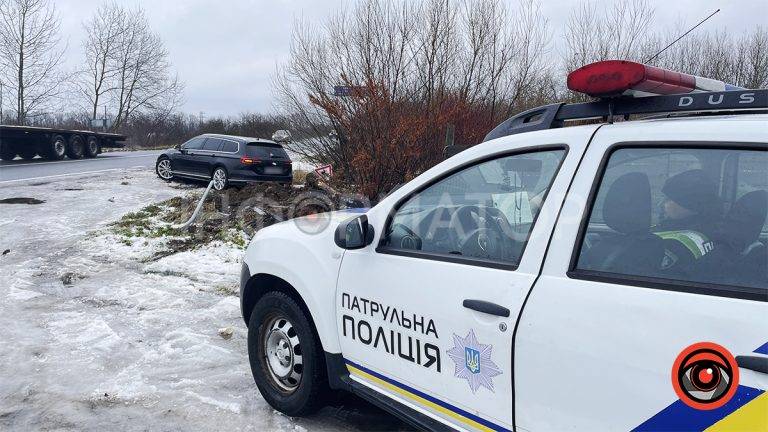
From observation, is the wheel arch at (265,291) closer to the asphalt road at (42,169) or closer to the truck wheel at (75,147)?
the asphalt road at (42,169)

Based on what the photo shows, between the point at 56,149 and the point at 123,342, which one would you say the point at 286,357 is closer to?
the point at 123,342

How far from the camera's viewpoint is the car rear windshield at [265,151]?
46.6 ft

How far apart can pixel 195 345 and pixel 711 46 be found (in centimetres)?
1788

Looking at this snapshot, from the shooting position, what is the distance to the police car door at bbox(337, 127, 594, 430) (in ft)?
6.83

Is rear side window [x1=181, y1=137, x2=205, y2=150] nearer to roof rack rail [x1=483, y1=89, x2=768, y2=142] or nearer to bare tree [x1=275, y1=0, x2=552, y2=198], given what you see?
bare tree [x1=275, y1=0, x2=552, y2=198]

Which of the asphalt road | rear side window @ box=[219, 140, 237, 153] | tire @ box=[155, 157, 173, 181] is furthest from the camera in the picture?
tire @ box=[155, 157, 173, 181]

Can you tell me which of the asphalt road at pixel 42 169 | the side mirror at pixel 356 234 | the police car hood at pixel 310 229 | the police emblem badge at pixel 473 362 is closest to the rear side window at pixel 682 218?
the police emblem badge at pixel 473 362

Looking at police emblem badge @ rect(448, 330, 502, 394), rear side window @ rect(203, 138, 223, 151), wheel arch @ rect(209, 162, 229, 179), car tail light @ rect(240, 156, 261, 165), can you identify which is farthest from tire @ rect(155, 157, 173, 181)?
police emblem badge @ rect(448, 330, 502, 394)

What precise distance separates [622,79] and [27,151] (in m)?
24.6

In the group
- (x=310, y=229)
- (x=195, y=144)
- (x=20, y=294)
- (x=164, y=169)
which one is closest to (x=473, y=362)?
(x=310, y=229)

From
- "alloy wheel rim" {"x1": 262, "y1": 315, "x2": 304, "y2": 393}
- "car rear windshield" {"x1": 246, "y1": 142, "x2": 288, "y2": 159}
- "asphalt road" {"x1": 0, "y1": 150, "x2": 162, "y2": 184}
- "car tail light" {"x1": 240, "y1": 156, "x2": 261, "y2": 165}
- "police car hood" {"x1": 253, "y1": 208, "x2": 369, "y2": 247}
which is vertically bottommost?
"alloy wheel rim" {"x1": 262, "y1": 315, "x2": 304, "y2": 393}

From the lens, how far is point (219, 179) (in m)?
14.4

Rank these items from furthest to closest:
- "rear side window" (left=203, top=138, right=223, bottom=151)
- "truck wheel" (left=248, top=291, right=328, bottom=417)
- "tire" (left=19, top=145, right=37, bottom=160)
Result: "tire" (left=19, top=145, right=37, bottom=160) → "rear side window" (left=203, top=138, right=223, bottom=151) → "truck wheel" (left=248, top=291, right=328, bottom=417)

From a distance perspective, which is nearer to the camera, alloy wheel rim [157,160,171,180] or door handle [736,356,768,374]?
→ door handle [736,356,768,374]
